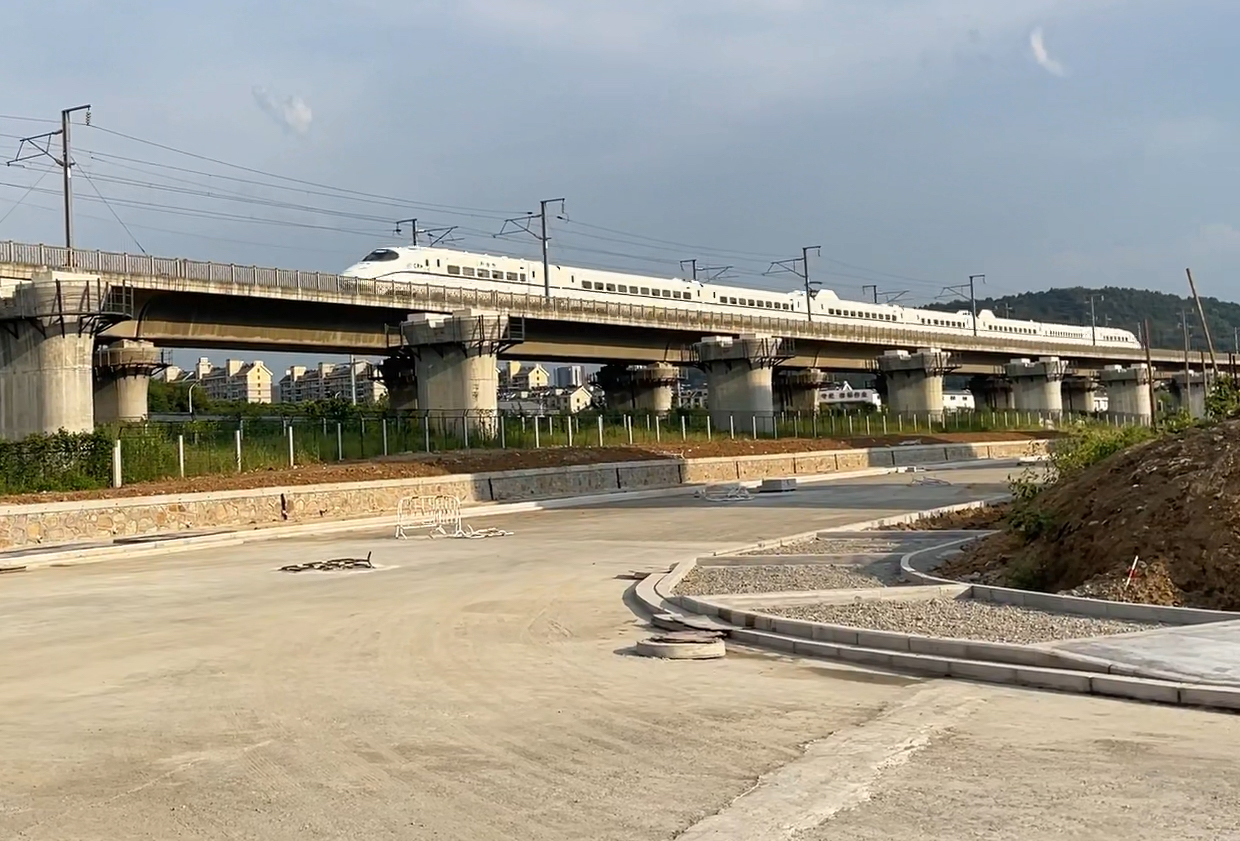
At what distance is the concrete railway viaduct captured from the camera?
3869 cm

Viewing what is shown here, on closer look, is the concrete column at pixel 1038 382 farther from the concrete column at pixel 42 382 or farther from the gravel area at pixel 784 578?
the gravel area at pixel 784 578

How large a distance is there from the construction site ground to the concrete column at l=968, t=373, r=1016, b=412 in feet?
165

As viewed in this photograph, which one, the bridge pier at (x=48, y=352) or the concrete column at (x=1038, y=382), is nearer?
the bridge pier at (x=48, y=352)

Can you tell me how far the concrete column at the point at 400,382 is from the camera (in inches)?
2466

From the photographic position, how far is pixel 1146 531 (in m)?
13.6

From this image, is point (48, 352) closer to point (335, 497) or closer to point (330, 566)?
point (335, 497)

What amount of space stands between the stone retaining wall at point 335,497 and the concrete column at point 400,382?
17309 millimetres

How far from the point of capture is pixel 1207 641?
35.4 ft

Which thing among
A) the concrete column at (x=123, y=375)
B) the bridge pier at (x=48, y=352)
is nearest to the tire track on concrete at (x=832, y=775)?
the bridge pier at (x=48, y=352)

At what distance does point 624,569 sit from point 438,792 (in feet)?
44.9

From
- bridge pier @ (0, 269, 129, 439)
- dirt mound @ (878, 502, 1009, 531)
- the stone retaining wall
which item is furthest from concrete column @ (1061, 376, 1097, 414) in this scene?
bridge pier @ (0, 269, 129, 439)

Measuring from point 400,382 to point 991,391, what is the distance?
234 feet

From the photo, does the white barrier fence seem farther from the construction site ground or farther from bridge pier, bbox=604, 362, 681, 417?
bridge pier, bbox=604, 362, 681, 417

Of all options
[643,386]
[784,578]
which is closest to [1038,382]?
[643,386]
